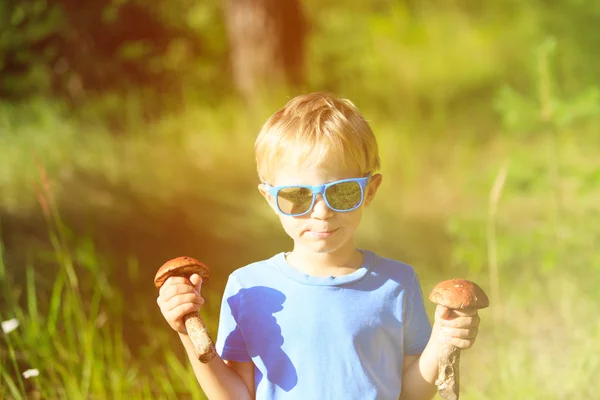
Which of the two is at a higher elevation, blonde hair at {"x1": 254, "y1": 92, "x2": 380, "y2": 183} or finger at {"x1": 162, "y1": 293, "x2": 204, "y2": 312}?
blonde hair at {"x1": 254, "y1": 92, "x2": 380, "y2": 183}

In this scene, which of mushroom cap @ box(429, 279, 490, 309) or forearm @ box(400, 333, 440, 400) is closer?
mushroom cap @ box(429, 279, 490, 309)

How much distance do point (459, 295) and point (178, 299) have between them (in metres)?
0.50

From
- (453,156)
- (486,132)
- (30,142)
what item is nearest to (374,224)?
(453,156)

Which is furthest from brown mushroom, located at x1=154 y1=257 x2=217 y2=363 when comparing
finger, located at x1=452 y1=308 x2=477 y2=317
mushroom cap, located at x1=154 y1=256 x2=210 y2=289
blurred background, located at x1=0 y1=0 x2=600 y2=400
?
blurred background, located at x1=0 y1=0 x2=600 y2=400

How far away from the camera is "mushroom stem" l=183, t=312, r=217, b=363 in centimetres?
128

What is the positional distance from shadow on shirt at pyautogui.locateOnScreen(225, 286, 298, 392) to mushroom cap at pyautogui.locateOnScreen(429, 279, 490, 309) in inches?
11.7

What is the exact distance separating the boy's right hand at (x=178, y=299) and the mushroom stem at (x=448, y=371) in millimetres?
460

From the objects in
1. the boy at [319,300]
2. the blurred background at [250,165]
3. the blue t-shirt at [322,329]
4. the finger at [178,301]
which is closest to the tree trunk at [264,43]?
the blurred background at [250,165]

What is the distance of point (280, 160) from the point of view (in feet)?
4.45

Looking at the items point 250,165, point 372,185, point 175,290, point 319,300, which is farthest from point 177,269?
point 250,165

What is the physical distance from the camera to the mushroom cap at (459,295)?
1.27 metres

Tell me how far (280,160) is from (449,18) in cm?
390

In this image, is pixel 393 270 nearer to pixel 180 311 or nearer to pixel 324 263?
pixel 324 263

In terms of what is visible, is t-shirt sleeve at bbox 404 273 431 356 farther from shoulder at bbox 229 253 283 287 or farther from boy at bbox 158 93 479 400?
shoulder at bbox 229 253 283 287
